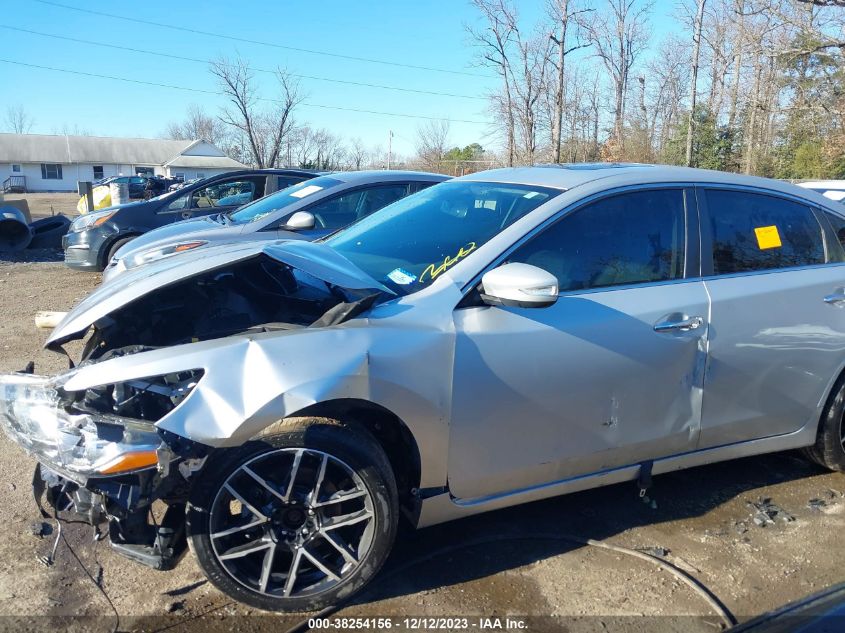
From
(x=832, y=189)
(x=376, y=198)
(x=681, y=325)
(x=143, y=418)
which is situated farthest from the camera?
(x=832, y=189)

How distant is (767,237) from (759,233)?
2.5 inches

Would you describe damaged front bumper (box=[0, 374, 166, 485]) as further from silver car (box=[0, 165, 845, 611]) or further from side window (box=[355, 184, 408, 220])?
side window (box=[355, 184, 408, 220])

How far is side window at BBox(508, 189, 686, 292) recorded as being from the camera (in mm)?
3090

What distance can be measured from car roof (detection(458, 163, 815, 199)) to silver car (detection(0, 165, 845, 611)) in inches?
0.9

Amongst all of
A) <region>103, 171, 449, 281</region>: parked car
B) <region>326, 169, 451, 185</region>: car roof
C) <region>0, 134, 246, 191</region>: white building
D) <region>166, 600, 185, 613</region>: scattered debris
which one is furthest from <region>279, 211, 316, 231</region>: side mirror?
<region>0, 134, 246, 191</region>: white building

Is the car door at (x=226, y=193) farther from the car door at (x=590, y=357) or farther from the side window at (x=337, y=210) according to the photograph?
the car door at (x=590, y=357)

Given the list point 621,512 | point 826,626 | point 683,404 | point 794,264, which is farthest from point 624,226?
point 826,626

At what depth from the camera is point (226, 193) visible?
9.81 meters

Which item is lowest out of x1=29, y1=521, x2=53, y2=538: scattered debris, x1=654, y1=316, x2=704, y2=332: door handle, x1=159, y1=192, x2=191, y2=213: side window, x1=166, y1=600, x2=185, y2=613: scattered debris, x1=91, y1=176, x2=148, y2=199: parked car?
x1=166, y1=600, x2=185, y2=613: scattered debris

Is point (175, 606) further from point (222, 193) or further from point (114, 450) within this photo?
point (222, 193)

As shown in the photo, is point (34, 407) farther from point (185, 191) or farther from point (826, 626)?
point (185, 191)

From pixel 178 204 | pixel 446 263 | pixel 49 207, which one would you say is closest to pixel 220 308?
pixel 446 263

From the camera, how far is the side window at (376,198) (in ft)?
23.5

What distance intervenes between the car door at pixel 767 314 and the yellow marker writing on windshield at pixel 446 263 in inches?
48.2
